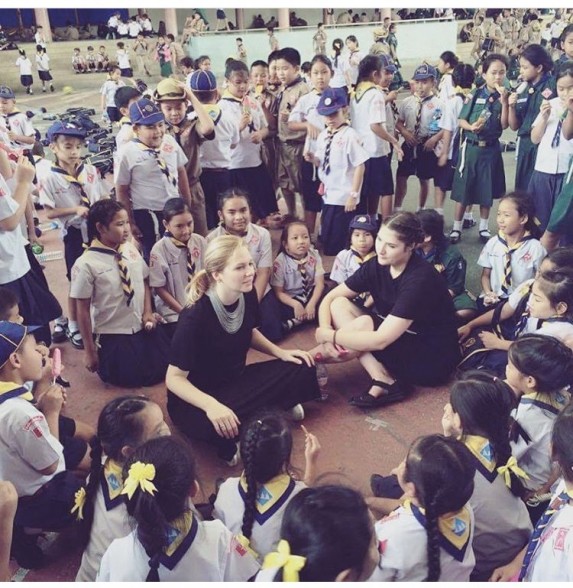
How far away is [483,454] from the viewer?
6.39 ft

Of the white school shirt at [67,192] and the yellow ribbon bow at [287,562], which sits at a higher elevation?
the white school shirt at [67,192]

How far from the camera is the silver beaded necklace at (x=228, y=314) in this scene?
105 inches

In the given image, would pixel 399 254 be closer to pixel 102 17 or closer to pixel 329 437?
pixel 329 437

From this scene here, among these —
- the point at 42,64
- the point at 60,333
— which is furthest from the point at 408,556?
the point at 42,64

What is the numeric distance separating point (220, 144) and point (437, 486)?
3551mm

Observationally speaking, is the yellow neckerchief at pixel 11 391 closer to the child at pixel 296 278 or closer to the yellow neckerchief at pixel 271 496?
the yellow neckerchief at pixel 271 496

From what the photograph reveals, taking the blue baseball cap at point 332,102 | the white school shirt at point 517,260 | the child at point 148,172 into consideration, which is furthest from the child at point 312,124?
the white school shirt at point 517,260

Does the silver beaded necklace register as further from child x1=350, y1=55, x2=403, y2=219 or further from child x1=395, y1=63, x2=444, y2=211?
child x1=395, y1=63, x2=444, y2=211

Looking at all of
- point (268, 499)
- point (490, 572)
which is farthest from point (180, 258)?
point (490, 572)

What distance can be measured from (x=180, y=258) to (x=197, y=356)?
102 centimetres

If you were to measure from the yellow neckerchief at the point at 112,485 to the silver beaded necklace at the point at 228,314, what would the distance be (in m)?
0.86

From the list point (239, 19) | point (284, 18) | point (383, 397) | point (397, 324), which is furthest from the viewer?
point (239, 19)

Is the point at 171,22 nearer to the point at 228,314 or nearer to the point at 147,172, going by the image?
the point at 147,172

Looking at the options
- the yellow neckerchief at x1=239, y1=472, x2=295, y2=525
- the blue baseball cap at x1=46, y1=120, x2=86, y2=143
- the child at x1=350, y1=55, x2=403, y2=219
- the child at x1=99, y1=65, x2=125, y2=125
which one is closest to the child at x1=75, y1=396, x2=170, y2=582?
the yellow neckerchief at x1=239, y1=472, x2=295, y2=525
